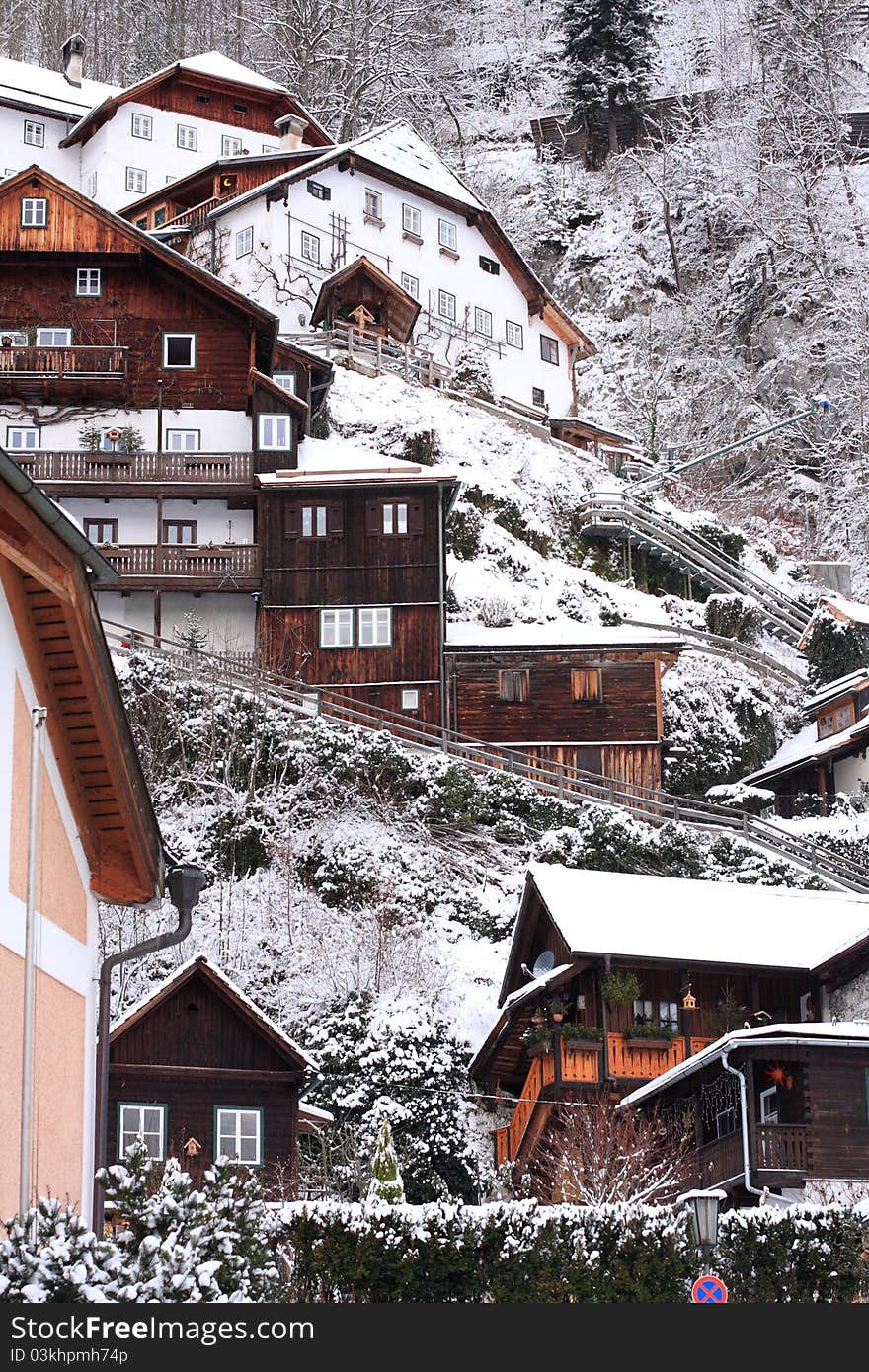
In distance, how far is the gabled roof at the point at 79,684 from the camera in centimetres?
936

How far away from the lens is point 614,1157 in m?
26.2

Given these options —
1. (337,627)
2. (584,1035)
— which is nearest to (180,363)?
(337,627)

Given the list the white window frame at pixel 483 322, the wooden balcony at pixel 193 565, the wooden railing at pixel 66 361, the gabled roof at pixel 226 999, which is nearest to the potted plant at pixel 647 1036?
the gabled roof at pixel 226 999

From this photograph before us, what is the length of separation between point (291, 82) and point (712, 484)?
96.8ft

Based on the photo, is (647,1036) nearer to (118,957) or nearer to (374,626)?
(374,626)

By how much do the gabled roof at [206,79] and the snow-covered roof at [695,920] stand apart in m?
48.1

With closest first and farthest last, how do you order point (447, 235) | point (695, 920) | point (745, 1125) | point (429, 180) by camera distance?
point (745, 1125) < point (695, 920) < point (429, 180) < point (447, 235)

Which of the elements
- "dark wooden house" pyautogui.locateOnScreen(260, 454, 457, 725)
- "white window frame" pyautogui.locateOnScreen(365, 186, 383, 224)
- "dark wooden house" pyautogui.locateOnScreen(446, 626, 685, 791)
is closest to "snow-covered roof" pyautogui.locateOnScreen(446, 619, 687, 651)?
"dark wooden house" pyautogui.locateOnScreen(446, 626, 685, 791)

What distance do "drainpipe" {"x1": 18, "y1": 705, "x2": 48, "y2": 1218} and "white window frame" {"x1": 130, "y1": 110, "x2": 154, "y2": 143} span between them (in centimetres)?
6664

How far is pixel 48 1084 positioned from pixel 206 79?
68.8 m

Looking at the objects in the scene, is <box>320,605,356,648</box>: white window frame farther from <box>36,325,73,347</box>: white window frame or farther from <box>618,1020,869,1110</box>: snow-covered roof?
<box>618,1020,869,1110</box>: snow-covered roof

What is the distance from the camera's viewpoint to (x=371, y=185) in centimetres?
6538

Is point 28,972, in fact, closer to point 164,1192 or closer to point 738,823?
point 164,1192

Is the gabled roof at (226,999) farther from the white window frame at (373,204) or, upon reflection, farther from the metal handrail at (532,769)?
the white window frame at (373,204)
